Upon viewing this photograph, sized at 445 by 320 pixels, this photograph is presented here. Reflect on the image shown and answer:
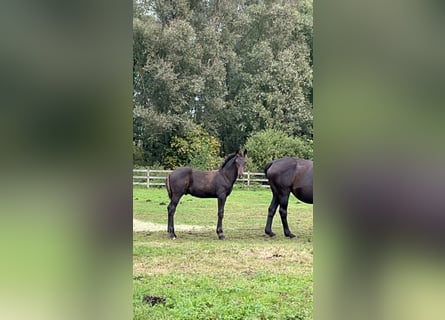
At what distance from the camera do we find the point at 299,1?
8219 mm

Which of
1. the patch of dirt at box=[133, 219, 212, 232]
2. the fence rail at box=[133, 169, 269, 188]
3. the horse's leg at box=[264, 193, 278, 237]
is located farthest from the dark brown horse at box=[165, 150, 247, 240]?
the fence rail at box=[133, 169, 269, 188]

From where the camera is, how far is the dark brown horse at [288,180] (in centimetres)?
483

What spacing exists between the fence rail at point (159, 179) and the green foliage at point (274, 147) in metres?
0.36

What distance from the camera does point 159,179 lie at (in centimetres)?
691

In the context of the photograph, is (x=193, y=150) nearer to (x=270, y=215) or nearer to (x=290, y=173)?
(x=270, y=215)

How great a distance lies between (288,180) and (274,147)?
2439 mm

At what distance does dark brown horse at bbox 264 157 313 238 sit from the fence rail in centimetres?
175

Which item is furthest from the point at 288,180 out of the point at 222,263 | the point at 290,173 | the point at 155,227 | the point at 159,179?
the point at 159,179
